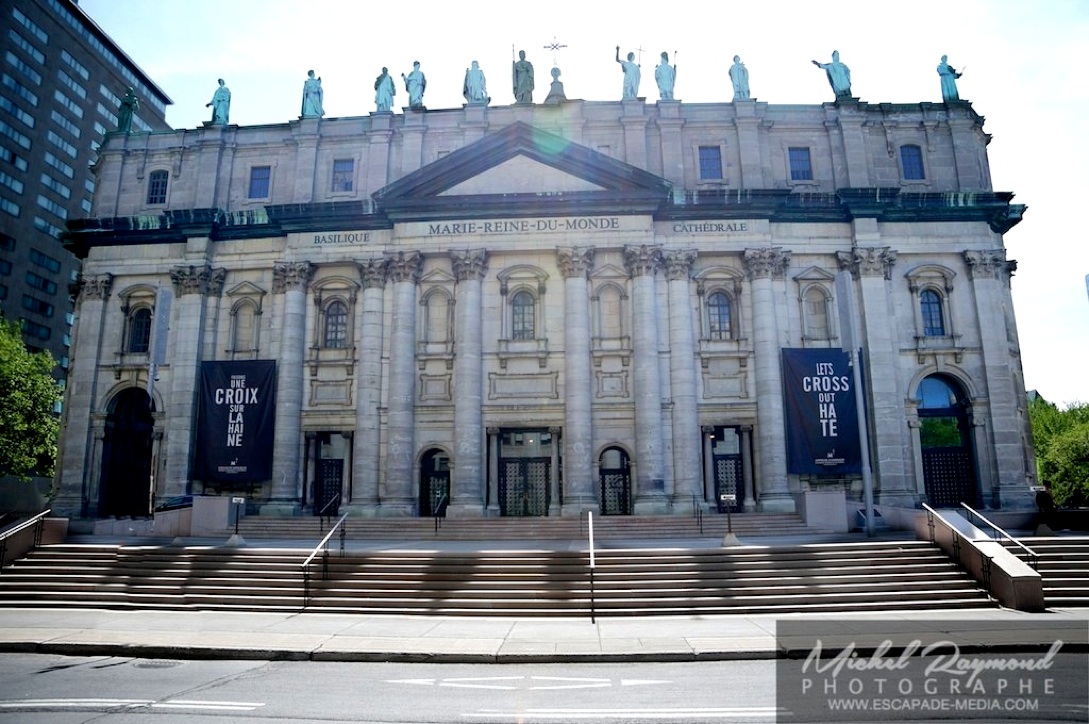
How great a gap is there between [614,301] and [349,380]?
13.2m

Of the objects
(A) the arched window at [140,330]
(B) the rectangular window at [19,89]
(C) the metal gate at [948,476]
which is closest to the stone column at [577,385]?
(C) the metal gate at [948,476]

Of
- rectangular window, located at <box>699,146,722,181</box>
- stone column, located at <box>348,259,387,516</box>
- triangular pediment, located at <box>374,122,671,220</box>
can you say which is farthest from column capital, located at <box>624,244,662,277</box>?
stone column, located at <box>348,259,387,516</box>

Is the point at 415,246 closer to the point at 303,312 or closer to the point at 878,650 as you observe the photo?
the point at 303,312

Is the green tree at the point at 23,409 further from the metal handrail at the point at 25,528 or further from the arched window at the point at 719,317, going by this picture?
the arched window at the point at 719,317

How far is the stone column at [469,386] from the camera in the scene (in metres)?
30.7

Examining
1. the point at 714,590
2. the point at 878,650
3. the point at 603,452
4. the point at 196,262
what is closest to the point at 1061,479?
the point at 603,452

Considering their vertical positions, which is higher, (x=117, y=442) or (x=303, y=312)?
(x=303, y=312)

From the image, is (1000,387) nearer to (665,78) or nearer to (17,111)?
(665,78)

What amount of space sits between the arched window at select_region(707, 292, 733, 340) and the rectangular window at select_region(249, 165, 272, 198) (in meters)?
23.7

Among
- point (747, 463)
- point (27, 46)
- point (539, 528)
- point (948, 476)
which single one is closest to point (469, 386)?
point (539, 528)

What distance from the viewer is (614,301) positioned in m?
33.4

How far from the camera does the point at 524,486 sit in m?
32.3

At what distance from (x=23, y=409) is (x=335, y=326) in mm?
19244

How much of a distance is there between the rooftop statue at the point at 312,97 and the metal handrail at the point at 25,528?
23.9 meters
